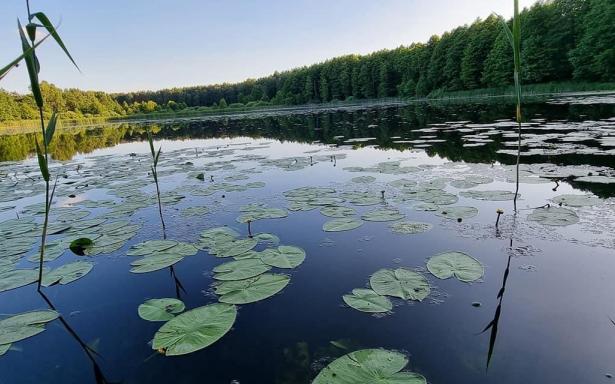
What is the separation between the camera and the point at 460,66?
46188 millimetres

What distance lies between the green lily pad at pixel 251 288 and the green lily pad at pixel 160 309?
0.34 metres

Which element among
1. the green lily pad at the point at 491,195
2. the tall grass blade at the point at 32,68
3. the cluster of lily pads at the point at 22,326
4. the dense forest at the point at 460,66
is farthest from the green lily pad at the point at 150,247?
the green lily pad at the point at 491,195

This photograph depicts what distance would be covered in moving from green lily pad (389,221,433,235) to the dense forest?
11.8ft

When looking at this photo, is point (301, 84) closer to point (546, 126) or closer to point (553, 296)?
point (546, 126)

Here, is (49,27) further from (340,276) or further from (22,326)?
(340,276)

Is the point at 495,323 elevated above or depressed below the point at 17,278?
below

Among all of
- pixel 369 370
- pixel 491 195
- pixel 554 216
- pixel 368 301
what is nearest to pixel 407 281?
pixel 368 301

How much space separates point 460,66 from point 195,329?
5334cm

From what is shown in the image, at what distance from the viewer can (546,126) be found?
10.8 metres

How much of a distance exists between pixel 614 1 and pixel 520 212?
3747cm

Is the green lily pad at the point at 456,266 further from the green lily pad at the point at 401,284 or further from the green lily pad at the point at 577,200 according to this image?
the green lily pad at the point at 577,200

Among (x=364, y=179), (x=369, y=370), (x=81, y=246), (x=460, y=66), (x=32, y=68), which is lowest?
(x=369, y=370)

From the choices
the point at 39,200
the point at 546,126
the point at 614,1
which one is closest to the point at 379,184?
the point at 39,200

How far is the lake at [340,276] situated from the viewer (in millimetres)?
1977
